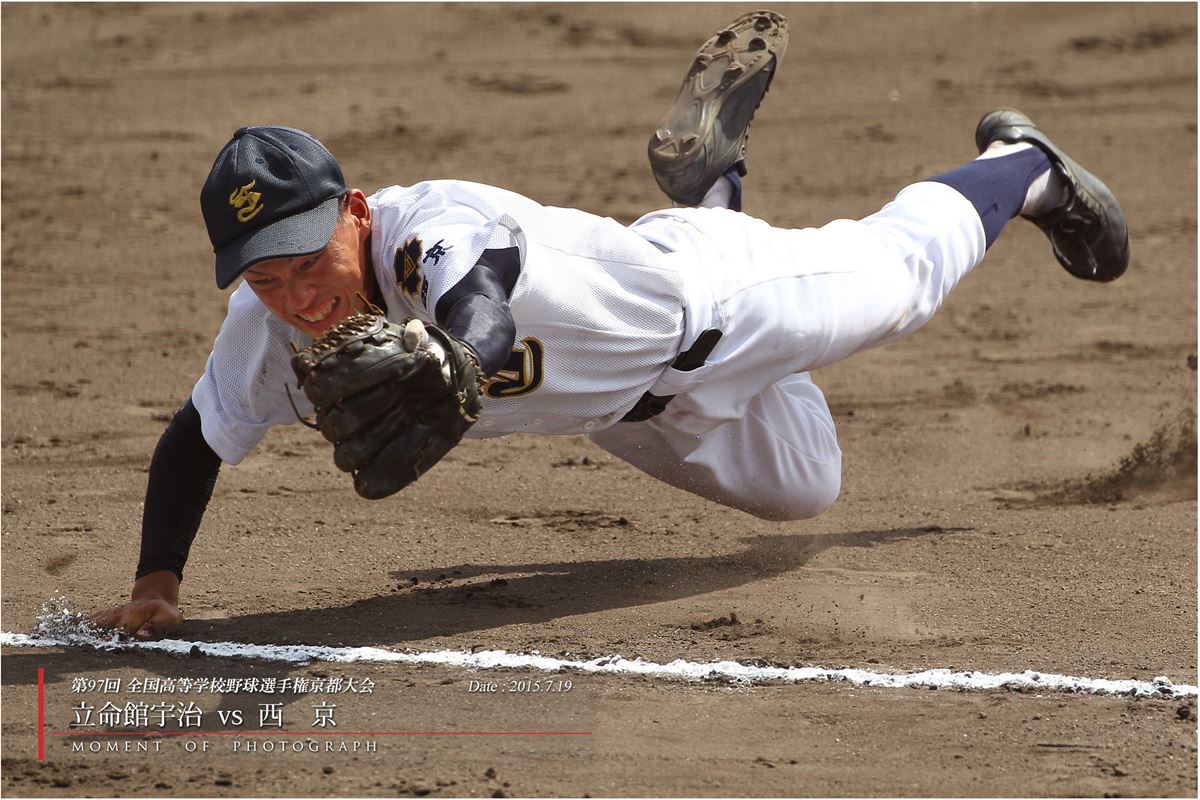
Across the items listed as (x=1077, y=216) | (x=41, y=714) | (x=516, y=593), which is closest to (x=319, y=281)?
(x=41, y=714)

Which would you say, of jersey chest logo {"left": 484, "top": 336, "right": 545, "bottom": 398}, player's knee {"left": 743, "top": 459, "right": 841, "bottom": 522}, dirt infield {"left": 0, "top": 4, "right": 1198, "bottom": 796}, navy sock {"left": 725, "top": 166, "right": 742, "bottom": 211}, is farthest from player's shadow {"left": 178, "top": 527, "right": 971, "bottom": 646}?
navy sock {"left": 725, "top": 166, "right": 742, "bottom": 211}

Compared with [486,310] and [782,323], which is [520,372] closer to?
[486,310]

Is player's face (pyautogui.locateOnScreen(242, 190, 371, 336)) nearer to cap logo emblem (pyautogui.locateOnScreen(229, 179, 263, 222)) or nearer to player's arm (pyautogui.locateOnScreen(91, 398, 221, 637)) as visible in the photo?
cap logo emblem (pyautogui.locateOnScreen(229, 179, 263, 222))

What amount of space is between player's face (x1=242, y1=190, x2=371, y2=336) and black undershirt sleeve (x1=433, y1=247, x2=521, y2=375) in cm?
25

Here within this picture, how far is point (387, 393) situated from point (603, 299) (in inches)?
25.6

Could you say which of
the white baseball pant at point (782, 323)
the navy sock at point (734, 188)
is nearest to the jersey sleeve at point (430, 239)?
the white baseball pant at point (782, 323)

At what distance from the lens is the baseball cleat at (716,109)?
3.78 m

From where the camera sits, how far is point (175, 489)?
3035mm

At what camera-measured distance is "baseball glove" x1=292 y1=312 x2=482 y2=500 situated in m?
2.26

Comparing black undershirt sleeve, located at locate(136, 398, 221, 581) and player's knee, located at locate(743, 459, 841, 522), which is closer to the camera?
black undershirt sleeve, located at locate(136, 398, 221, 581)

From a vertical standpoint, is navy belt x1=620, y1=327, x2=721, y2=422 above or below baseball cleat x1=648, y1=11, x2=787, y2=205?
below

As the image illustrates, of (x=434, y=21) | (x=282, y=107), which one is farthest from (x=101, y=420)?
(x=434, y=21)

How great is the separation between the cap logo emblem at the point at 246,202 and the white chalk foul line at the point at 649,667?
87 cm

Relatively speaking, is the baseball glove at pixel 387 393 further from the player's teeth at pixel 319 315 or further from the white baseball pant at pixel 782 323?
the white baseball pant at pixel 782 323
